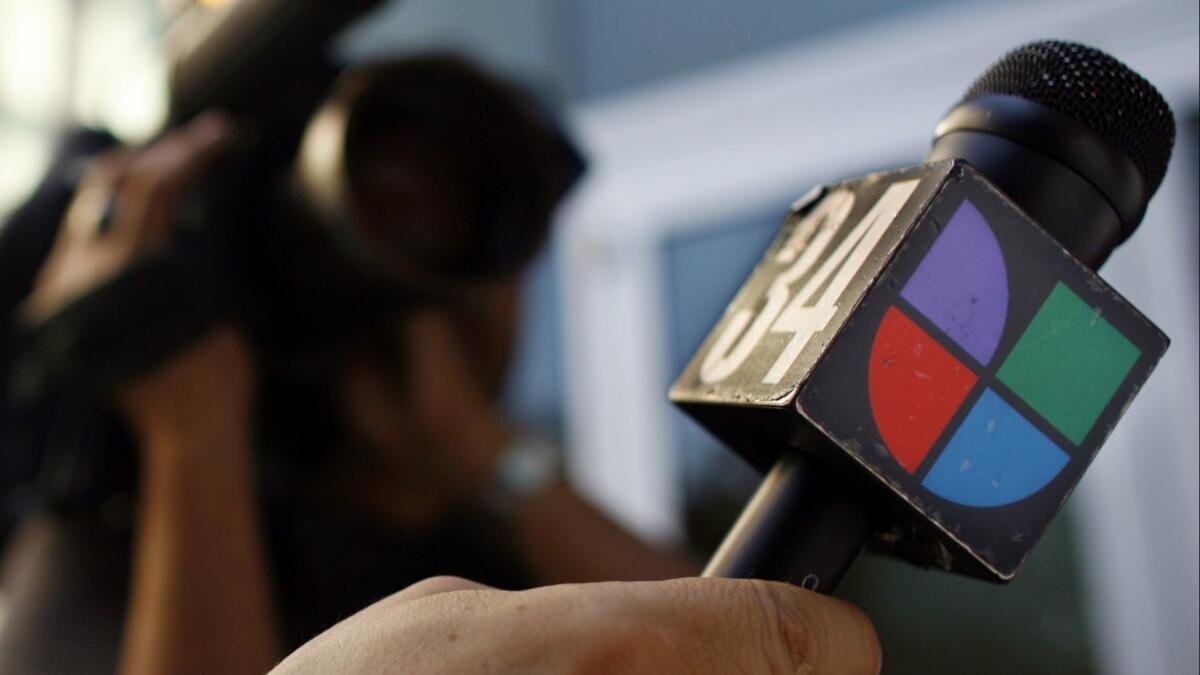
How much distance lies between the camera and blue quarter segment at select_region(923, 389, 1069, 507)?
140 millimetres

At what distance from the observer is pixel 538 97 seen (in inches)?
16.5

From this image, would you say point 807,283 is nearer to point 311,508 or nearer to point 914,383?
point 914,383

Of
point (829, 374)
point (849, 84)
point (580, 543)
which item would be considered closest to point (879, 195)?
point (829, 374)

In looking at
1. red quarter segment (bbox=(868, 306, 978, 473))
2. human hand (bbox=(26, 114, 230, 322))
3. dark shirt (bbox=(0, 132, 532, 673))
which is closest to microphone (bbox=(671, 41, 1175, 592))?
red quarter segment (bbox=(868, 306, 978, 473))

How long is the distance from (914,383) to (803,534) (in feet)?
0.09

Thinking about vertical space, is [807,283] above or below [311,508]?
above

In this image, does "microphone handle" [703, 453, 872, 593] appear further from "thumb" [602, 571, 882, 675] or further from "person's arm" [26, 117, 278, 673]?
"person's arm" [26, 117, 278, 673]

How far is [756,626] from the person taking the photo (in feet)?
0.44

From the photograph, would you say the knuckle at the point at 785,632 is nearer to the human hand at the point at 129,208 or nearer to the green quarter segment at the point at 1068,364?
the green quarter segment at the point at 1068,364

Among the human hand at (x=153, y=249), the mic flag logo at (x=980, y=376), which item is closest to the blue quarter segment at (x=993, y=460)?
the mic flag logo at (x=980, y=376)

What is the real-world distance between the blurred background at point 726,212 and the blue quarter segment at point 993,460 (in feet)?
0.62

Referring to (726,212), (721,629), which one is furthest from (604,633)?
(726,212)

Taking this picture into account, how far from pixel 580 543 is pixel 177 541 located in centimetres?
20

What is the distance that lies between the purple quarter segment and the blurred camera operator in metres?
0.04
